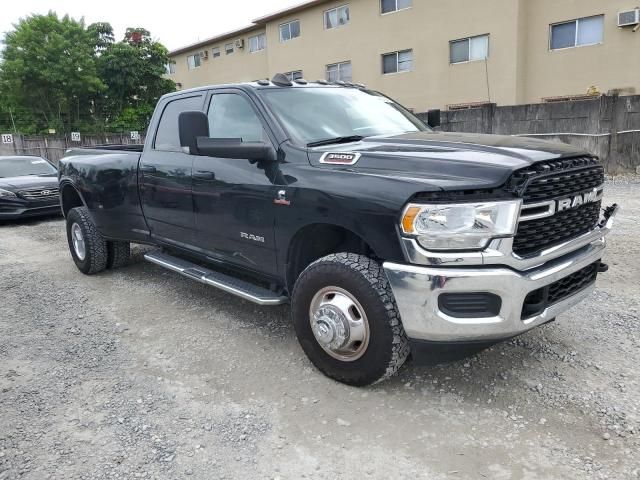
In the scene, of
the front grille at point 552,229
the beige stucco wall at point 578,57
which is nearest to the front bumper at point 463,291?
the front grille at point 552,229

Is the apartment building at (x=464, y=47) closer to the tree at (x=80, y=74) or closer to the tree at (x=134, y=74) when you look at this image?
the tree at (x=134, y=74)

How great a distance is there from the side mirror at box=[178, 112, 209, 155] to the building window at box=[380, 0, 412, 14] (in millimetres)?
18795

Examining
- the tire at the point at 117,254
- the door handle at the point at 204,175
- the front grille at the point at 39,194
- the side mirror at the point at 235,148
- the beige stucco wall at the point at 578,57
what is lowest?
the tire at the point at 117,254

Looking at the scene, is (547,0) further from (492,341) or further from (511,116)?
(492,341)

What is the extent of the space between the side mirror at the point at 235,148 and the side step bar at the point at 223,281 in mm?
975

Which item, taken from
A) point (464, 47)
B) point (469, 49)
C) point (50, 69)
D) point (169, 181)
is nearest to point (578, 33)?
point (469, 49)

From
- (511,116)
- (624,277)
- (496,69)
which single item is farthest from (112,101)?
(624,277)

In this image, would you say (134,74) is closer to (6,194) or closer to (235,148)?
(6,194)

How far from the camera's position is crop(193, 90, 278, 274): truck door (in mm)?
3572

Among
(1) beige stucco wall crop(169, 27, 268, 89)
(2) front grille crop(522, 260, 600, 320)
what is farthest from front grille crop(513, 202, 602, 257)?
(1) beige stucco wall crop(169, 27, 268, 89)

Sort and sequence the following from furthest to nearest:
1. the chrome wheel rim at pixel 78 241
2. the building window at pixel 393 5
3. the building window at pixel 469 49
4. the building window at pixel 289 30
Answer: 1. the building window at pixel 289 30
2. the building window at pixel 393 5
3. the building window at pixel 469 49
4. the chrome wheel rim at pixel 78 241

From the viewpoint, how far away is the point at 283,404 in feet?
10.0

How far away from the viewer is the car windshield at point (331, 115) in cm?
364

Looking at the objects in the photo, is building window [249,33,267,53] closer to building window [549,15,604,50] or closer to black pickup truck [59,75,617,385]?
building window [549,15,604,50]
